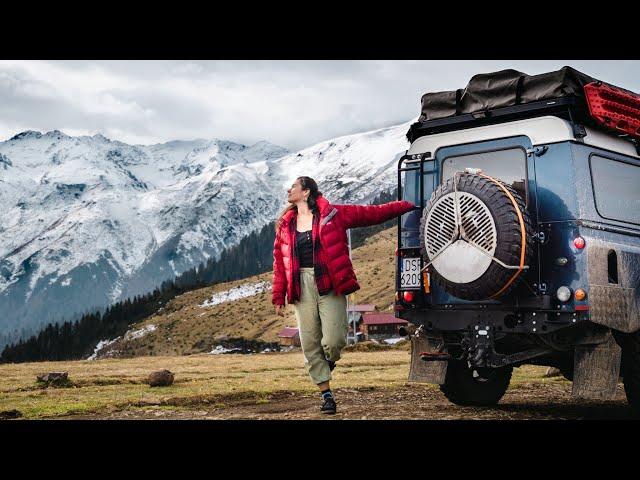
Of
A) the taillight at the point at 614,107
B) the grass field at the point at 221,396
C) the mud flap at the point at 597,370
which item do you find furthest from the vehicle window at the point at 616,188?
the grass field at the point at 221,396

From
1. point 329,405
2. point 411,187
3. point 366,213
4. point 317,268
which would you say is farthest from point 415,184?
point 329,405

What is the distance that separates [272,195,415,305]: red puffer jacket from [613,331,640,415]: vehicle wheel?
3207mm

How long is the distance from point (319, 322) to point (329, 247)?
90cm

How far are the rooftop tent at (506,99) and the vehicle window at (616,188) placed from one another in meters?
0.61

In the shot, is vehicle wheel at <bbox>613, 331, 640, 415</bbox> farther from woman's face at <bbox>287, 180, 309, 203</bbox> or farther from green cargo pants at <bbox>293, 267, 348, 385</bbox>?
woman's face at <bbox>287, 180, 309, 203</bbox>

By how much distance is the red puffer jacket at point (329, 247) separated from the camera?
8.23m

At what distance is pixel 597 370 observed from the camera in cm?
836

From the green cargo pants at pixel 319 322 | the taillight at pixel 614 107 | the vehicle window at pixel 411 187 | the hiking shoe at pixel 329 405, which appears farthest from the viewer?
the vehicle window at pixel 411 187

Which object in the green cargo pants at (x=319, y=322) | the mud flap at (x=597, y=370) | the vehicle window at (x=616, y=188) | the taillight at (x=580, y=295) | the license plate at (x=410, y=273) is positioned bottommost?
the mud flap at (x=597, y=370)

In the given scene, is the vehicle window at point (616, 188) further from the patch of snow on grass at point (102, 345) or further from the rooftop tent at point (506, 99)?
the patch of snow on grass at point (102, 345)

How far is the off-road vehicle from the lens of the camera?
8367mm

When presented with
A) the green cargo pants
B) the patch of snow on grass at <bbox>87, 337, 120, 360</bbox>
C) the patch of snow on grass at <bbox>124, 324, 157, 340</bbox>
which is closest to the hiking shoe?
the green cargo pants
